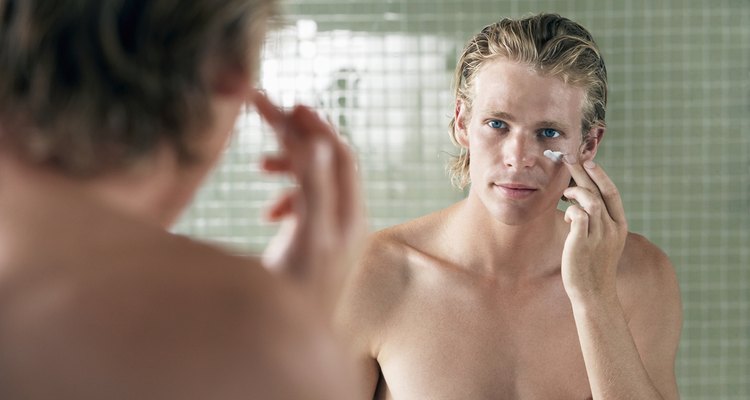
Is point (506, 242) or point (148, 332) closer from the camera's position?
point (148, 332)

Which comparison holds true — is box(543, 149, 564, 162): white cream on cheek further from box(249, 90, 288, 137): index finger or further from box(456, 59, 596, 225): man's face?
box(249, 90, 288, 137): index finger

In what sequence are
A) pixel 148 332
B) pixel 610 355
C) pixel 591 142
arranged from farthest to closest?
pixel 591 142, pixel 610 355, pixel 148 332

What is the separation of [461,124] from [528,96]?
136mm

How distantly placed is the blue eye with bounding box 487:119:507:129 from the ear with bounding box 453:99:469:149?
8 centimetres

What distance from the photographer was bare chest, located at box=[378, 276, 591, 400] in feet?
4.08

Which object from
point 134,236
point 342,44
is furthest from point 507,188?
point 342,44

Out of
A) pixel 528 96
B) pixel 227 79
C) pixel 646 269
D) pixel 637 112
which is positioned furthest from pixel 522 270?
pixel 227 79

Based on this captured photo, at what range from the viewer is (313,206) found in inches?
17.7

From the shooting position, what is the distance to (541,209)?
1.22 meters

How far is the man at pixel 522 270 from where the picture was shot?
1.16 m

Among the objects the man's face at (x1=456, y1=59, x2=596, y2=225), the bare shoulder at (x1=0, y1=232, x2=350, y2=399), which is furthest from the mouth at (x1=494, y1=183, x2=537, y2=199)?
the bare shoulder at (x1=0, y1=232, x2=350, y2=399)

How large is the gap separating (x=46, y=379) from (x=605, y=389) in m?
0.91

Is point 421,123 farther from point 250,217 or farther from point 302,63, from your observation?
point 250,217

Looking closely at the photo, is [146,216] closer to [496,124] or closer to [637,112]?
[496,124]
